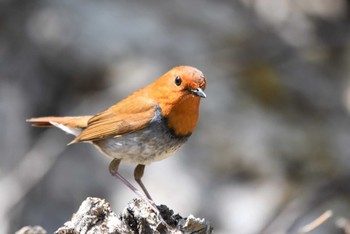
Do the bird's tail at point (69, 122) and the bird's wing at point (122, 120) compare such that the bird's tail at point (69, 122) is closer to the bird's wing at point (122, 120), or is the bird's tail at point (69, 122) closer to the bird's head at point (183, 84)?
the bird's wing at point (122, 120)

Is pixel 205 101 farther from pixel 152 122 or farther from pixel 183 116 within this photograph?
pixel 183 116

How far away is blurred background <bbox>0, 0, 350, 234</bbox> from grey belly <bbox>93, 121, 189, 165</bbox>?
5.70ft

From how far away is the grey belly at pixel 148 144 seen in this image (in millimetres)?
4398

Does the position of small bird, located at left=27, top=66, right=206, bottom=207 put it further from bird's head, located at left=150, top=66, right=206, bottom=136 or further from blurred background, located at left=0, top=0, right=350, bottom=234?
blurred background, located at left=0, top=0, right=350, bottom=234

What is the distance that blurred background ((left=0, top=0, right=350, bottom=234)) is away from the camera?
6.50 metres

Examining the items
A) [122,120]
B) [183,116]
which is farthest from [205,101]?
[183,116]

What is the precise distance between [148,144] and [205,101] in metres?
2.76

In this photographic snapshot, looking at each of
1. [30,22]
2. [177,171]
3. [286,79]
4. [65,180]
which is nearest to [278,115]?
[286,79]

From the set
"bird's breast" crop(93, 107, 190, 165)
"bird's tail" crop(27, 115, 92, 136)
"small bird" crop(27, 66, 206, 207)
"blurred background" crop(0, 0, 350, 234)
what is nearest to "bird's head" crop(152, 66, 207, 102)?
"small bird" crop(27, 66, 206, 207)

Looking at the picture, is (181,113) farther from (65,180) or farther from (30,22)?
(30,22)

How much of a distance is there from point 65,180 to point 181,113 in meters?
2.83

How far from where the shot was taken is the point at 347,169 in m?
6.80

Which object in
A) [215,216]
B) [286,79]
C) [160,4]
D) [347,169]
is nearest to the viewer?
[215,216]

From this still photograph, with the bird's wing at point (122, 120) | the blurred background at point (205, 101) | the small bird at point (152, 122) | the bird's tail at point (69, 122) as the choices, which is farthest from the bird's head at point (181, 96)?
the blurred background at point (205, 101)
